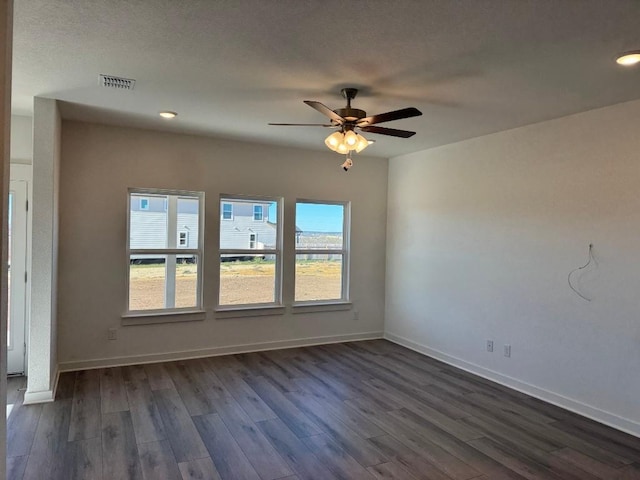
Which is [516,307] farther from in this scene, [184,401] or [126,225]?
[126,225]

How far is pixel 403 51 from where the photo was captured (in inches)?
101

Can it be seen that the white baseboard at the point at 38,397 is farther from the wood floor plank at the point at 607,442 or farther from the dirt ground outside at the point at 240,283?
the wood floor plank at the point at 607,442

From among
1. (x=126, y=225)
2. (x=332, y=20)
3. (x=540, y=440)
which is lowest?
(x=540, y=440)

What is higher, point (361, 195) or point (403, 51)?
point (403, 51)

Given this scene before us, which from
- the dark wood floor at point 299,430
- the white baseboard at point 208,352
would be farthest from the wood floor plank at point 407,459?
the white baseboard at point 208,352

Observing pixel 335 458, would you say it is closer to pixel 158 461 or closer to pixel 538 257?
pixel 158 461

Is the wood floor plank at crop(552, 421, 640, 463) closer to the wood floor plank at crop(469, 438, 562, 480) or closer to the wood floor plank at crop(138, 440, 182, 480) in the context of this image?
the wood floor plank at crop(469, 438, 562, 480)

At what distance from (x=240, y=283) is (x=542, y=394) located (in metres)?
3.47

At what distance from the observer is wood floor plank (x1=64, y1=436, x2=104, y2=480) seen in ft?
8.39

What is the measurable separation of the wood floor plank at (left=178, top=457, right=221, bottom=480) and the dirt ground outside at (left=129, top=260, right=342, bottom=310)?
2511mm

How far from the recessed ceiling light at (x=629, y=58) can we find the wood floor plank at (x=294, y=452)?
10.0 feet

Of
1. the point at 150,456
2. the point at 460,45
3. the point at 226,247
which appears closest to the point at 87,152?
the point at 226,247

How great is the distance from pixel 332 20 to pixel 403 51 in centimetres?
56

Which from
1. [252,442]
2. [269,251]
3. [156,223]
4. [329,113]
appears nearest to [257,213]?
[269,251]
